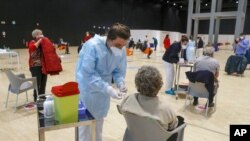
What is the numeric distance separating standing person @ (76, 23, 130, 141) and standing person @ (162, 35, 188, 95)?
2.49m

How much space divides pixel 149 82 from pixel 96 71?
1.81 feet

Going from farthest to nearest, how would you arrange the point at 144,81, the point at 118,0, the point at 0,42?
the point at 118,0, the point at 0,42, the point at 144,81

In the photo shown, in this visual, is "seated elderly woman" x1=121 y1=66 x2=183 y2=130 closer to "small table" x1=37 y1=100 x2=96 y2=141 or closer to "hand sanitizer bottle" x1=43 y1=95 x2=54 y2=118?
"small table" x1=37 y1=100 x2=96 y2=141

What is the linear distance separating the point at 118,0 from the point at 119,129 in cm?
1728

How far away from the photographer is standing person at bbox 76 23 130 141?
1.67m

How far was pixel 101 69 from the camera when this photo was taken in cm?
178

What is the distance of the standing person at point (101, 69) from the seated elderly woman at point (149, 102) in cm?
26

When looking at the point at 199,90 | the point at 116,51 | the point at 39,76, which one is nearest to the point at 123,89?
the point at 116,51

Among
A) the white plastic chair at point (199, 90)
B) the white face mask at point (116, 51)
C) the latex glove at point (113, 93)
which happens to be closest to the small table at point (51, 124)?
the latex glove at point (113, 93)

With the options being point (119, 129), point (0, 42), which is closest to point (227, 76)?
point (119, 129)

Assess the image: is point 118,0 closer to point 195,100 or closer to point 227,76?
point 227,76

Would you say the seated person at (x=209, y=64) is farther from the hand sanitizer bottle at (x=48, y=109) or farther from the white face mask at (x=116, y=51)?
the hand sanitizer bottle at (x=48, y=109)

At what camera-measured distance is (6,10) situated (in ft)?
40.6

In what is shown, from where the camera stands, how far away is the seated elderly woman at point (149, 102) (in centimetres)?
136
